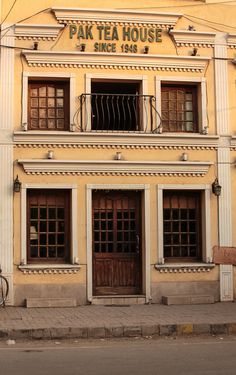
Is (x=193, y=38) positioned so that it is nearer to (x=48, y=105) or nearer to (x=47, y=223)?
(x=48, y=105)

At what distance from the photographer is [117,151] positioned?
14.6 m

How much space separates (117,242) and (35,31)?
214 inches

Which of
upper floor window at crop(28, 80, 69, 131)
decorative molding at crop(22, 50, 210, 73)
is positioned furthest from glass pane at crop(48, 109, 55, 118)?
decorative molding at crop(22, 50, 210, 73)

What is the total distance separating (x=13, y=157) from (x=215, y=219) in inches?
202

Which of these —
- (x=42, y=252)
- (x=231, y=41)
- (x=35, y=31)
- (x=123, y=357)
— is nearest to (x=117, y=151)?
(x=42, y=252)

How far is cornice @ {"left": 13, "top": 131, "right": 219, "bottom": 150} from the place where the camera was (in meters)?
14.2

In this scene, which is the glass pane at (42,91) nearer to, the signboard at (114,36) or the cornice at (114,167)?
the signboard at (114,36)

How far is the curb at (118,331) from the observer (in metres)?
10.8

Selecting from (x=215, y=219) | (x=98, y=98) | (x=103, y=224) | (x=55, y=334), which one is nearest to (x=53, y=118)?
(x=98, y=98)

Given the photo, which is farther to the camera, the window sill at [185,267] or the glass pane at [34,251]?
the window sill at [185,267]

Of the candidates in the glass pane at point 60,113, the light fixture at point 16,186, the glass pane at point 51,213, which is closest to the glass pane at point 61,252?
the glass pane at point 51,213

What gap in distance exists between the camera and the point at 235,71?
15.3 meters

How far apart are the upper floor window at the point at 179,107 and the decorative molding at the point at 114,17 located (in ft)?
5.22

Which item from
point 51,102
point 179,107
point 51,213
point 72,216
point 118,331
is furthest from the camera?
point 179,107
